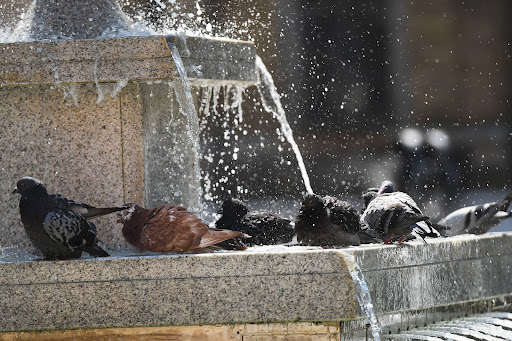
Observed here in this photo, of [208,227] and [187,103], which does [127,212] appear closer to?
[208,227]

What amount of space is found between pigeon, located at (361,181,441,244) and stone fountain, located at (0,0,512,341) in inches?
8.0

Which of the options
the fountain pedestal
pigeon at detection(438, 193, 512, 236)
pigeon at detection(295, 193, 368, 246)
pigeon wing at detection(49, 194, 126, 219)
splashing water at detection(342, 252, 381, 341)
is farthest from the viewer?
pigeon at detection(438, 193, 512, 236)

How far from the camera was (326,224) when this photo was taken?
5.45 meters

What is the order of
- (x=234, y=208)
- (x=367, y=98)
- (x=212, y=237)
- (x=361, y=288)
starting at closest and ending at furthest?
(x=361, y=288) < (x=212, y=237) < (x=234, y=208) < (x=367, y=98)

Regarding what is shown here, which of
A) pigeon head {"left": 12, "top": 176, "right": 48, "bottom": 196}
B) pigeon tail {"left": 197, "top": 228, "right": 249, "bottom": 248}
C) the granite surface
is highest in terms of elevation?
the granite surface

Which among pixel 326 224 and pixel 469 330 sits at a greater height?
pixel 326 224

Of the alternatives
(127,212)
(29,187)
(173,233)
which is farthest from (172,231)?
(29,187)

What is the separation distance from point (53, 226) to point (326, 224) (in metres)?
1.53

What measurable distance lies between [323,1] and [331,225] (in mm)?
15602

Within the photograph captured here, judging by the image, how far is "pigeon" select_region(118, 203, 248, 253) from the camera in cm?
497

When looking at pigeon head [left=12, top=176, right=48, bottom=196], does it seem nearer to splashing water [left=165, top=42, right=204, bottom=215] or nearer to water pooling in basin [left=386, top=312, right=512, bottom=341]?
splashing water [left=165, top=42, right=204, bottom=215]

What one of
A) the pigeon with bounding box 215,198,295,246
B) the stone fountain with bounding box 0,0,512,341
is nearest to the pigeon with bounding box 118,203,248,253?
the stone fountain with bounding box 0,0,512,341

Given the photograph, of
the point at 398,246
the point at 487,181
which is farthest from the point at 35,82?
the point at 487,181

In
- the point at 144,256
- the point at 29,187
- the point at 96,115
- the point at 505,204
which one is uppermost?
the point at 96,115
